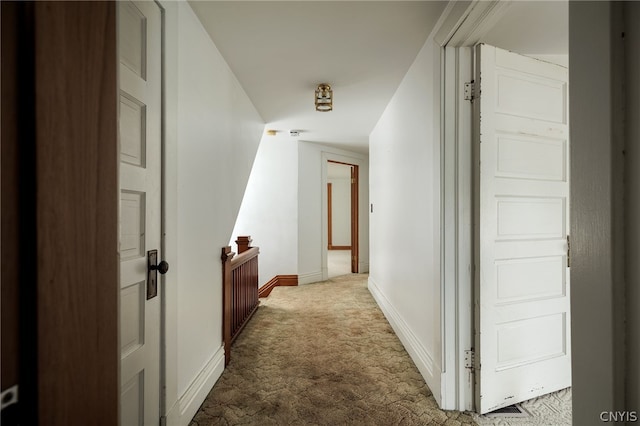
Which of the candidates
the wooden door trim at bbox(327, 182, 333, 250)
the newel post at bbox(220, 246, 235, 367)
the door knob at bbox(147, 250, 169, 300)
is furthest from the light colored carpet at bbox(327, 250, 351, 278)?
the door knob at bbox(147, 250, 169, 300)

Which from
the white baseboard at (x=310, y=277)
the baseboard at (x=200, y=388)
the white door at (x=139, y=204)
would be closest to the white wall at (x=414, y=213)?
the baseboard at (x=200, y=388)

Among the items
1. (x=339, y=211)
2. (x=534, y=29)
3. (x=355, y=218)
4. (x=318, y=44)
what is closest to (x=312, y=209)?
(x=355, y=218)

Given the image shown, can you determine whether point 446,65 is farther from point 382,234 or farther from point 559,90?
point 382,234

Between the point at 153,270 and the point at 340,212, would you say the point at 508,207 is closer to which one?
the point at 153,270

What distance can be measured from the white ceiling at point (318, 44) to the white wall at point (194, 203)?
0.18 meters

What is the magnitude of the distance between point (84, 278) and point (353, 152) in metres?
5.74

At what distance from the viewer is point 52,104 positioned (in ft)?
1.44

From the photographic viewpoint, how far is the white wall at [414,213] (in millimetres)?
1910

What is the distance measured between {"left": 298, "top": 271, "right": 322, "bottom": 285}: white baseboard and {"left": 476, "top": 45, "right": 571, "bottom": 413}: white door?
3.57m

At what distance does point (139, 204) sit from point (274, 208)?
392 cm

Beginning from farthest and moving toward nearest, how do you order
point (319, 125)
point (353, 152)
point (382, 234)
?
point (353, 152) → point (319, 125) → point (382, 234)

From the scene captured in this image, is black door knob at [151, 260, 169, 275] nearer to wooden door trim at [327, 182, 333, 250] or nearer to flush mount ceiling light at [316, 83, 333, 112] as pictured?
flush mount ceiling light at [316, 83, 333, 112]

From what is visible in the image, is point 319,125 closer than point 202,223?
No

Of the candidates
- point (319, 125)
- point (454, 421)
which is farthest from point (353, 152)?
point (454, 421)
